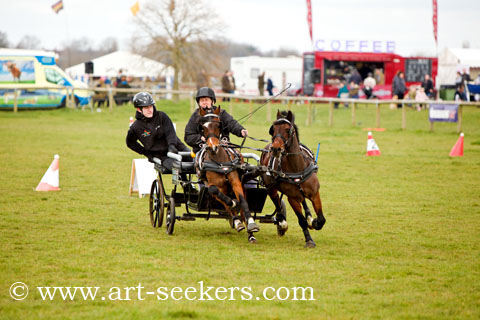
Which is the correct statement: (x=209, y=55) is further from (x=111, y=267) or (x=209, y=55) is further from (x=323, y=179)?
(x=111, y=267)

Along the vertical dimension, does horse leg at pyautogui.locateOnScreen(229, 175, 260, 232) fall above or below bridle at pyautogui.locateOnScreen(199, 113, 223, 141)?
below

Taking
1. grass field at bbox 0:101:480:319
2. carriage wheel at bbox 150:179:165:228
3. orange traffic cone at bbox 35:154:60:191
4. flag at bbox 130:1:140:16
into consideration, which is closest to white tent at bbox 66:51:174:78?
flag at bbox 130:1:140:16

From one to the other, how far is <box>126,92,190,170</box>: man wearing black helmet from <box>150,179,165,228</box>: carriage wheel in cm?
43

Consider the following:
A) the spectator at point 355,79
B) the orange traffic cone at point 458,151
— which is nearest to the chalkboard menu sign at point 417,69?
the spectator at point 355,79

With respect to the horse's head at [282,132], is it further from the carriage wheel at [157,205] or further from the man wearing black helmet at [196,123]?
the carriage wheel at [157,205]

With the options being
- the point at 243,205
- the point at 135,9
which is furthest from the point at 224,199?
the point at 135,9

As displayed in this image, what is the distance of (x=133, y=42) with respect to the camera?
142 feet

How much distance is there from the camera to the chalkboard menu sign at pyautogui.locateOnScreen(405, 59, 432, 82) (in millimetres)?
37781

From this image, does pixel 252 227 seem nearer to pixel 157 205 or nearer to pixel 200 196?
pixel 200 196

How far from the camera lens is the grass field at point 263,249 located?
18.9ft

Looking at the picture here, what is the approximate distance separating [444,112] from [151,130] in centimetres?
1774

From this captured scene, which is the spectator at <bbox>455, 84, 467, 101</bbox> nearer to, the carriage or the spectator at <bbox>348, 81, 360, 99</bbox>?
the spectator at <bbox>348, 81, 360, 99</bbox>

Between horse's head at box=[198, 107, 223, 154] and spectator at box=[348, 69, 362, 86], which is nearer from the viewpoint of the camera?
horse's head at box=[198, 107, 223, 154]

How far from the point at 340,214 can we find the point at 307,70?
91.6 ft
